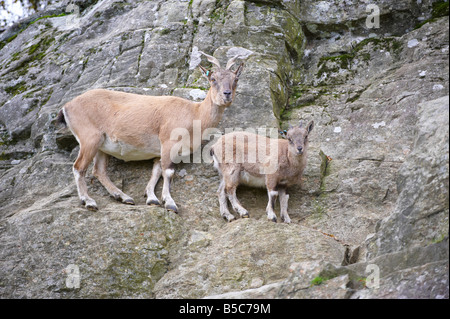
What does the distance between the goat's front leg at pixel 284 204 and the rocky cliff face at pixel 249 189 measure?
0.77 ft

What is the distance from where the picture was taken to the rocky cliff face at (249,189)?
6230mm

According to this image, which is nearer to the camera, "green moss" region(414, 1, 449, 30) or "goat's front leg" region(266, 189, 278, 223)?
"goat's front leg" region(266, 189, 278, 223)

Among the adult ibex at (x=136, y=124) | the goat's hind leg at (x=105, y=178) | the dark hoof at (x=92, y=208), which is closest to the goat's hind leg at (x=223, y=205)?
the adult ibex at (x=136, y=124)

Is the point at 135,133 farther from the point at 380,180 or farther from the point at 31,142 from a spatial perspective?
the point at 380,180

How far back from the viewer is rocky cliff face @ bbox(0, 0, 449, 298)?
245 inches

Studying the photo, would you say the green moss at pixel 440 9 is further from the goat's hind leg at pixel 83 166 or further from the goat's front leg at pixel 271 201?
the goat's hind leg at pixel 83 166

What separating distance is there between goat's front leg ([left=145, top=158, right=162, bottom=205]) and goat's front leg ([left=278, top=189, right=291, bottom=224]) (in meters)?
1.99

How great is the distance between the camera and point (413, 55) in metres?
10.3

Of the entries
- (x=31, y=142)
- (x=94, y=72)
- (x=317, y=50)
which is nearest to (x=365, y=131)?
(x=317, y=50)

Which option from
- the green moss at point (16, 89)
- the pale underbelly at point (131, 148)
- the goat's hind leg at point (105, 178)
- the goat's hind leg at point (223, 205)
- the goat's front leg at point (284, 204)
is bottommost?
the goat's front leg at point (284, 204)

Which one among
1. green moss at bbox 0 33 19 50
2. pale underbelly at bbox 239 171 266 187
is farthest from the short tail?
green moss at bbox 0 33 19 50

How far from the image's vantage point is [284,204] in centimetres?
835

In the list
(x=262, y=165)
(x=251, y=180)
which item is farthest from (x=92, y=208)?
(x=262, y=165)

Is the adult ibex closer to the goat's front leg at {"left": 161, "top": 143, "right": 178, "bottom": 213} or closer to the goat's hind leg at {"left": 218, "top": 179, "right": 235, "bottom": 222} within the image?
the goat's front leg at {"left": 161, "top": 143, "right": 178, "bottom": 213}
